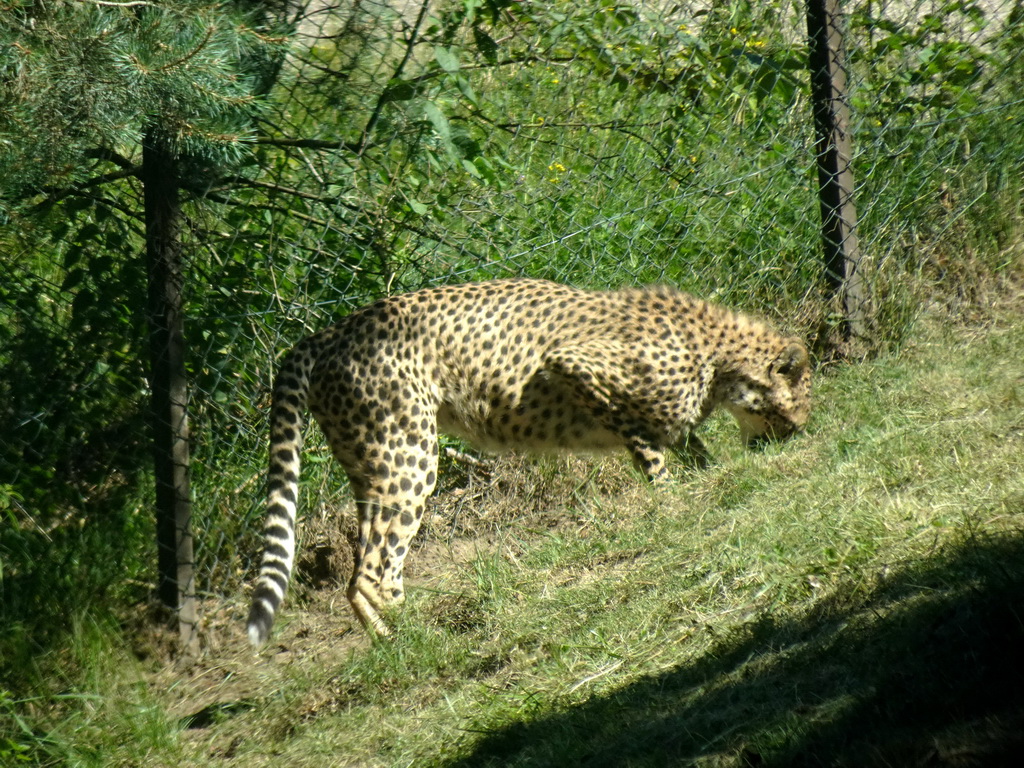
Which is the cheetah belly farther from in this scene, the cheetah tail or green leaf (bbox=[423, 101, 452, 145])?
green leaf (bbox=[423, 101, 452, 145])

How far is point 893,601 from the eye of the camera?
3189mm

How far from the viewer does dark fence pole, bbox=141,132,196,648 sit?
4.80 meters

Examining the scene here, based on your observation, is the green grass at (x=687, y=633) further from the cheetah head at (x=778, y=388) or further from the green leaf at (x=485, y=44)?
the green leaf at (x=485, y=44)

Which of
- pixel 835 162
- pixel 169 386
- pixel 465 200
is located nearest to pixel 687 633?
pixel 169 386

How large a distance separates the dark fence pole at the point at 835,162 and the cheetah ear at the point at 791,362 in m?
0.55

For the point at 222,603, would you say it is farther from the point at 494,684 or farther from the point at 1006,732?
the point at 1006,732

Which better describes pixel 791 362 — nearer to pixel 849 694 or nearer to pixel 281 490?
pixel 281 490

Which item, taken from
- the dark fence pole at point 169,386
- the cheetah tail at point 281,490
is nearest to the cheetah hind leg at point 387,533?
the cheetah tail at point 281,490

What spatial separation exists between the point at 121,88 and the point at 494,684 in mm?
2297

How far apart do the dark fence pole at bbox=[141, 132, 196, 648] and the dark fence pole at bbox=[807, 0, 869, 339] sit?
320cm

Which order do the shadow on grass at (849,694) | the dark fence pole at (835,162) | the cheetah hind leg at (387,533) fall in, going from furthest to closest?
1. the dark fence pole at (835,162)
2. the cheetah hind leg at (387,533)
3. the shadow on grass at (849,694)

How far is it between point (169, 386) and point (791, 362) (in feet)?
9.29

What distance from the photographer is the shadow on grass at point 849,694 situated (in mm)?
2541

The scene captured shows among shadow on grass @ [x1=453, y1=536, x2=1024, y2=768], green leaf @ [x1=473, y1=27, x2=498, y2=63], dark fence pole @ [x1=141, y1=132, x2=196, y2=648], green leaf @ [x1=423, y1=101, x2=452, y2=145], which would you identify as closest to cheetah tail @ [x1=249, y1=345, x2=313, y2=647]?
dark fence pole @ [x1=141, y1=132, x2=196, y2=648]
